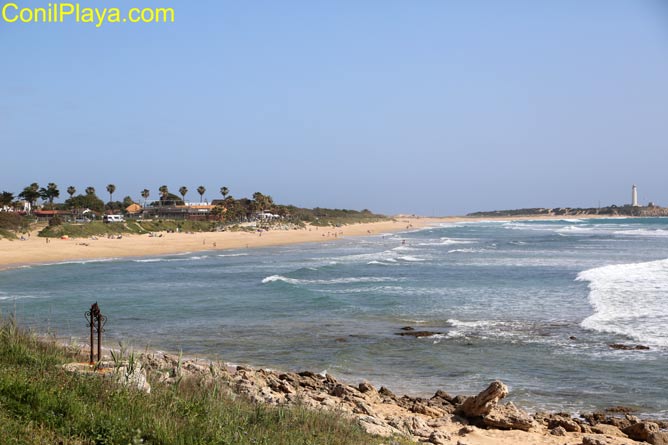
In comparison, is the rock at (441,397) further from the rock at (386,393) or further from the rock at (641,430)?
the rock at (641,430)

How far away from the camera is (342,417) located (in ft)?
29.4

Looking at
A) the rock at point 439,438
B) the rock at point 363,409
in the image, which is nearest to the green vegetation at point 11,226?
the rock at point 363,409

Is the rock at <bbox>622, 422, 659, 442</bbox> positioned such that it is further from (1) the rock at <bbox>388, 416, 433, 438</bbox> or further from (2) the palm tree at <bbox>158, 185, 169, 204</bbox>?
(2) the palm tree at <bbox>158, 185, 169, 204</bbox>

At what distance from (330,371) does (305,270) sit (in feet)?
78.8

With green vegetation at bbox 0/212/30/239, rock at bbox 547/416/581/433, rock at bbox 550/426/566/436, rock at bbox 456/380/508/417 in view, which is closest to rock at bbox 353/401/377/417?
rock at bbox 456/380/508/417

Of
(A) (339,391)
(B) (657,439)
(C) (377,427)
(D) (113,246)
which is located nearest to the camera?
(C) (377,427)

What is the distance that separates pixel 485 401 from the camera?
10.8 metres

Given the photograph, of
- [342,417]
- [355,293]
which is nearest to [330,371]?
[342,417]

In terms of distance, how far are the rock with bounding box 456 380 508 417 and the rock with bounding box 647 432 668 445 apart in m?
2.23

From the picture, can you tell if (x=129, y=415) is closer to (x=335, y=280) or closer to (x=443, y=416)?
(x=443, y=416)

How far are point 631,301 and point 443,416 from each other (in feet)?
53.2

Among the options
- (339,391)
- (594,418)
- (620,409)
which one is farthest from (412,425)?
(620,409)

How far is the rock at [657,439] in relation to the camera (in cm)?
1000

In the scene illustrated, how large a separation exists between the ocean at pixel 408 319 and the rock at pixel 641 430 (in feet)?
4.92
